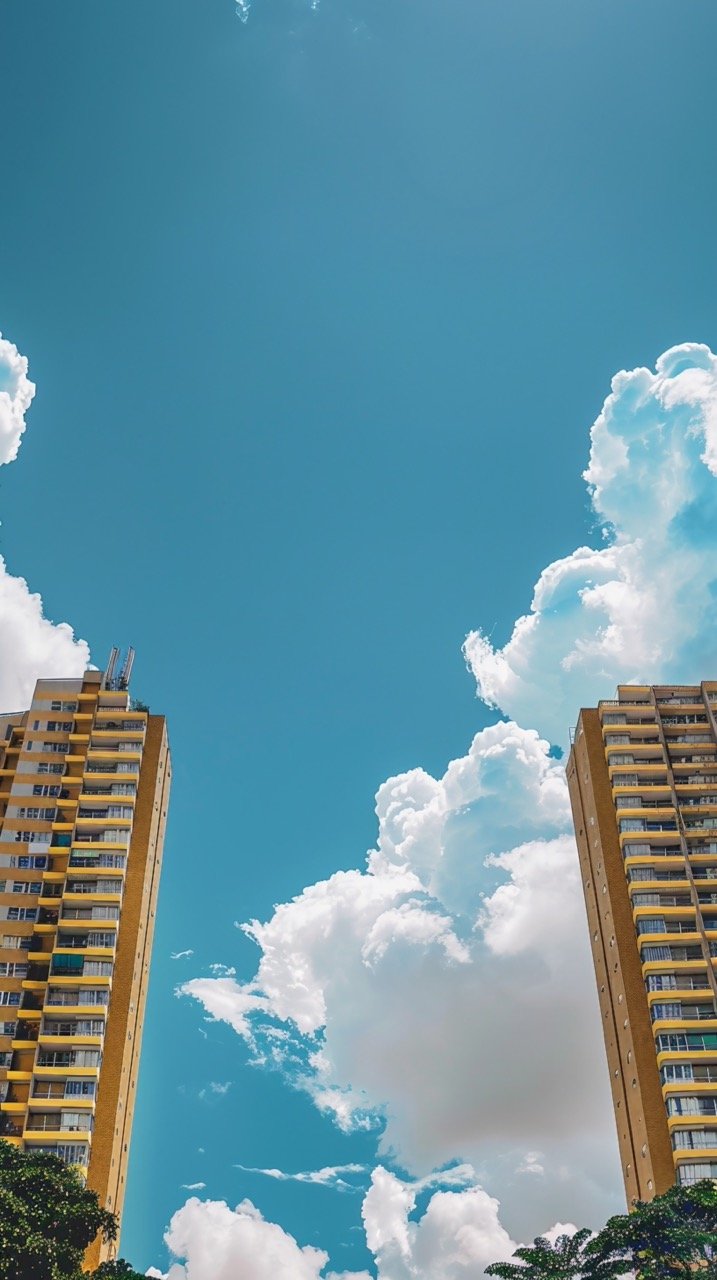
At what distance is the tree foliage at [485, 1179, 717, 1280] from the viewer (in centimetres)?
5922

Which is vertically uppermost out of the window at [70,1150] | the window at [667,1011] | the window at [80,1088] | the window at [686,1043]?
the window at [667,1011]

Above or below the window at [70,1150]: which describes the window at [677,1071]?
above

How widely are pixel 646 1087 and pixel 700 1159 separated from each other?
5.63m

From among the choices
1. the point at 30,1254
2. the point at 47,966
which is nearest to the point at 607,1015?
the point at 47,966

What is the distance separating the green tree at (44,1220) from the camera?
2178 inches

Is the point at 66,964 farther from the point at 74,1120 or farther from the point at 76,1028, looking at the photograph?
the point at 74,1120

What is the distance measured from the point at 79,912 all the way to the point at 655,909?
4238cm

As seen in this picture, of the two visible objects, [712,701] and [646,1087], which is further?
[712,701]

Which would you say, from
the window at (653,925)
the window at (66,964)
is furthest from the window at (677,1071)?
the window at (66,964)

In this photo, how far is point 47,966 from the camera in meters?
84.9

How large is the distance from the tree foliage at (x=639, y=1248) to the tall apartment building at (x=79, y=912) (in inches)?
1149

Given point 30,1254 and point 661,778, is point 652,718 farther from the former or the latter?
point 30,1254

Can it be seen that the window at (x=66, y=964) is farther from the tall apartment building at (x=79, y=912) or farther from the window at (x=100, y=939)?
the window at (x=100, y=939)

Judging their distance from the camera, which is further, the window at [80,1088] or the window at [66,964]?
the window at [66,964]
